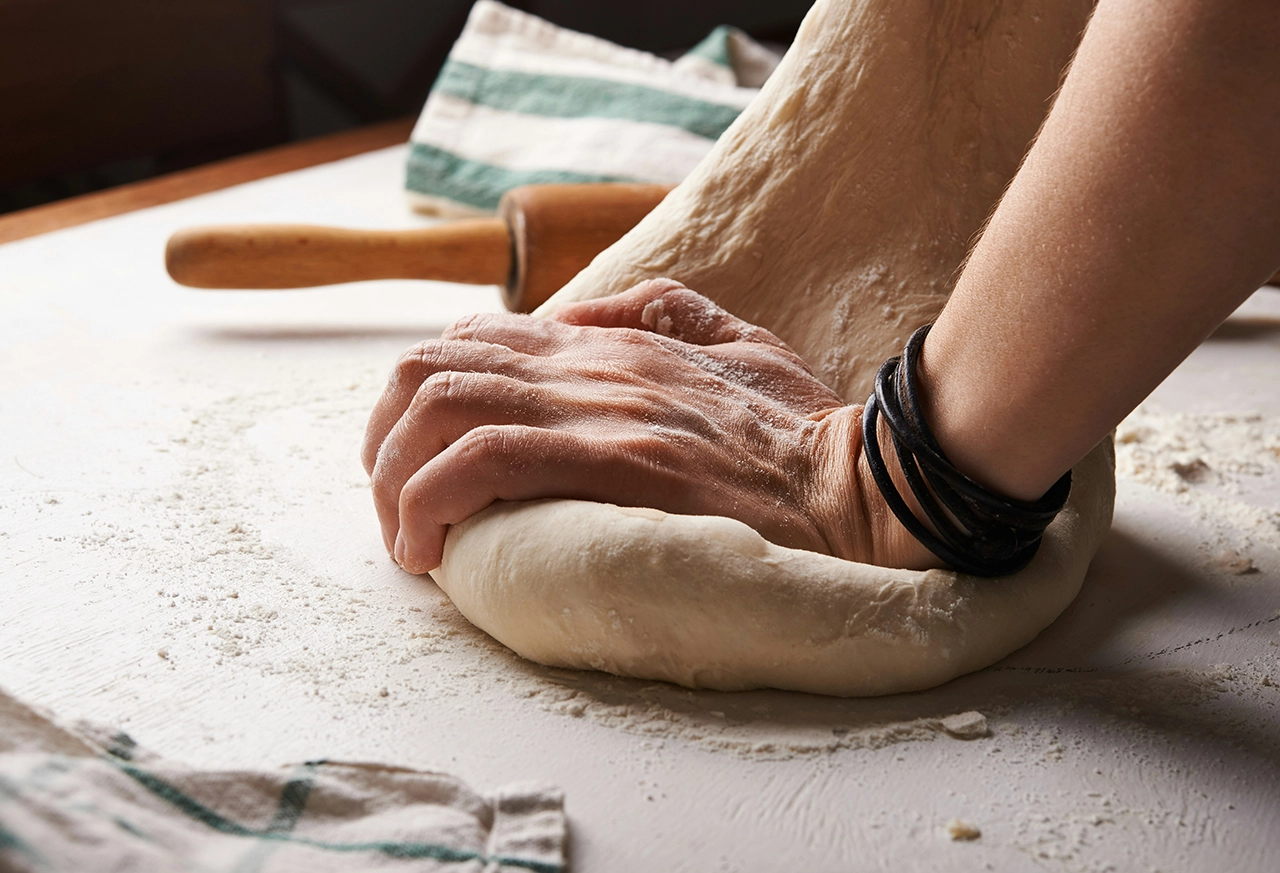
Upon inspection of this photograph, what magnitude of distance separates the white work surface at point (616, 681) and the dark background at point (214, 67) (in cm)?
189

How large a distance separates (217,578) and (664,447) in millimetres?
422

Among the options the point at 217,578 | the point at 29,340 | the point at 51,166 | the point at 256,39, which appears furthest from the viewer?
the point at 256,39

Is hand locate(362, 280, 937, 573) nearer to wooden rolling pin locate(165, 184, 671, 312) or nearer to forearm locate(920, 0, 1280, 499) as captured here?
forearm locate(920, 0, 1280, 499)

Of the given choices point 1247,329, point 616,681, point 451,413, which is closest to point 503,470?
point 451,413

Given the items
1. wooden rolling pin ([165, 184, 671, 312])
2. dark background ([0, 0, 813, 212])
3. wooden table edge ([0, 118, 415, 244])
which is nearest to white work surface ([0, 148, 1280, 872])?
wooden rolling pin ([165, 184, 671, 312])

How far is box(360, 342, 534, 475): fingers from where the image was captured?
85 cm

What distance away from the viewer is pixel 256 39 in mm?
3541

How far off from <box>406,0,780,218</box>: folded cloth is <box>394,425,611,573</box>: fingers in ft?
4.68

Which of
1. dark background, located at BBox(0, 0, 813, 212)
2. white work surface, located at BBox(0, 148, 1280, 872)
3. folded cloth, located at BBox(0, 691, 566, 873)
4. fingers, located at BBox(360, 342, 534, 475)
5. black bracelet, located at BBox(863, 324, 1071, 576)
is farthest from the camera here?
dark background, located at BBox(0, 0, 813, 212)

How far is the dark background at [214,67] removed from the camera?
2793mm

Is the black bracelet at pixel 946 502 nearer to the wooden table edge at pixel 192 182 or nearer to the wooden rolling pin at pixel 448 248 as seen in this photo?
the wooden rolling pin at pixel 448 248

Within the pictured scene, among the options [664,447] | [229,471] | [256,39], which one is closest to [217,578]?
[229,471]

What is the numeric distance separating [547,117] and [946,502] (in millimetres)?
1796

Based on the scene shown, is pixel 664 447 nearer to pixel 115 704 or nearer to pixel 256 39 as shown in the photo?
pixel 115 704
